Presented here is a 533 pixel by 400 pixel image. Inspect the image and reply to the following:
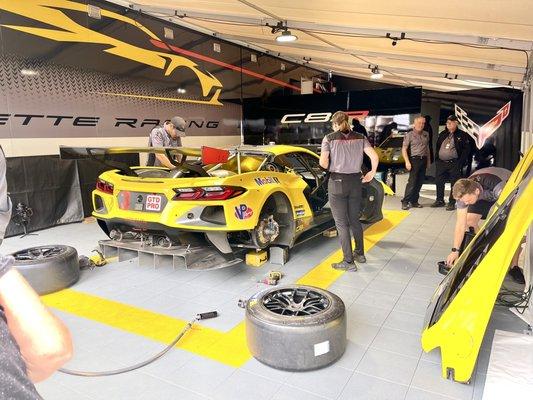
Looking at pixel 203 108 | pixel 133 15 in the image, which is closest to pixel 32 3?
pixel 133 15

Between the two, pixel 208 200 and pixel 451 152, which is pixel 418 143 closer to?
pixel 451 152

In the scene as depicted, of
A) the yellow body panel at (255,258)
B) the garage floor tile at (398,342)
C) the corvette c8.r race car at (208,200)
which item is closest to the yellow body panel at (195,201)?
the corvette c8.r race car at (208,200)

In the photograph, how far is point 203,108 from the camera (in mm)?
10102

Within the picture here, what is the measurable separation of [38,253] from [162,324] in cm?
180

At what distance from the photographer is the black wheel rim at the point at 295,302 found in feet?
8.85

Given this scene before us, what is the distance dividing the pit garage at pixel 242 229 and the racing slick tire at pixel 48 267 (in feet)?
0.06

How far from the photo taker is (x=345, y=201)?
A: 4191 mm

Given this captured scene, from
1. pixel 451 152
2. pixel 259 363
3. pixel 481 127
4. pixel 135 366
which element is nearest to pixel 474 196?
pixel 259 363

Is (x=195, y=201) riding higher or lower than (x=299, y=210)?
higher

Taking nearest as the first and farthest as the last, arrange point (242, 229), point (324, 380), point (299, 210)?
point (324, 380) < point (242, 229) < point (299, 210)

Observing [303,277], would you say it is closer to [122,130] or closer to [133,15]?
[122,130]

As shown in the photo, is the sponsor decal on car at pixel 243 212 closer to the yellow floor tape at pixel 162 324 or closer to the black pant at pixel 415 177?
the yellow floor tape at pixel 162 324

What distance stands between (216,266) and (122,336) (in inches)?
40.4

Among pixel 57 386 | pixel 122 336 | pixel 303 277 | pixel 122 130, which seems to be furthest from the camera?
pixel 122 130
